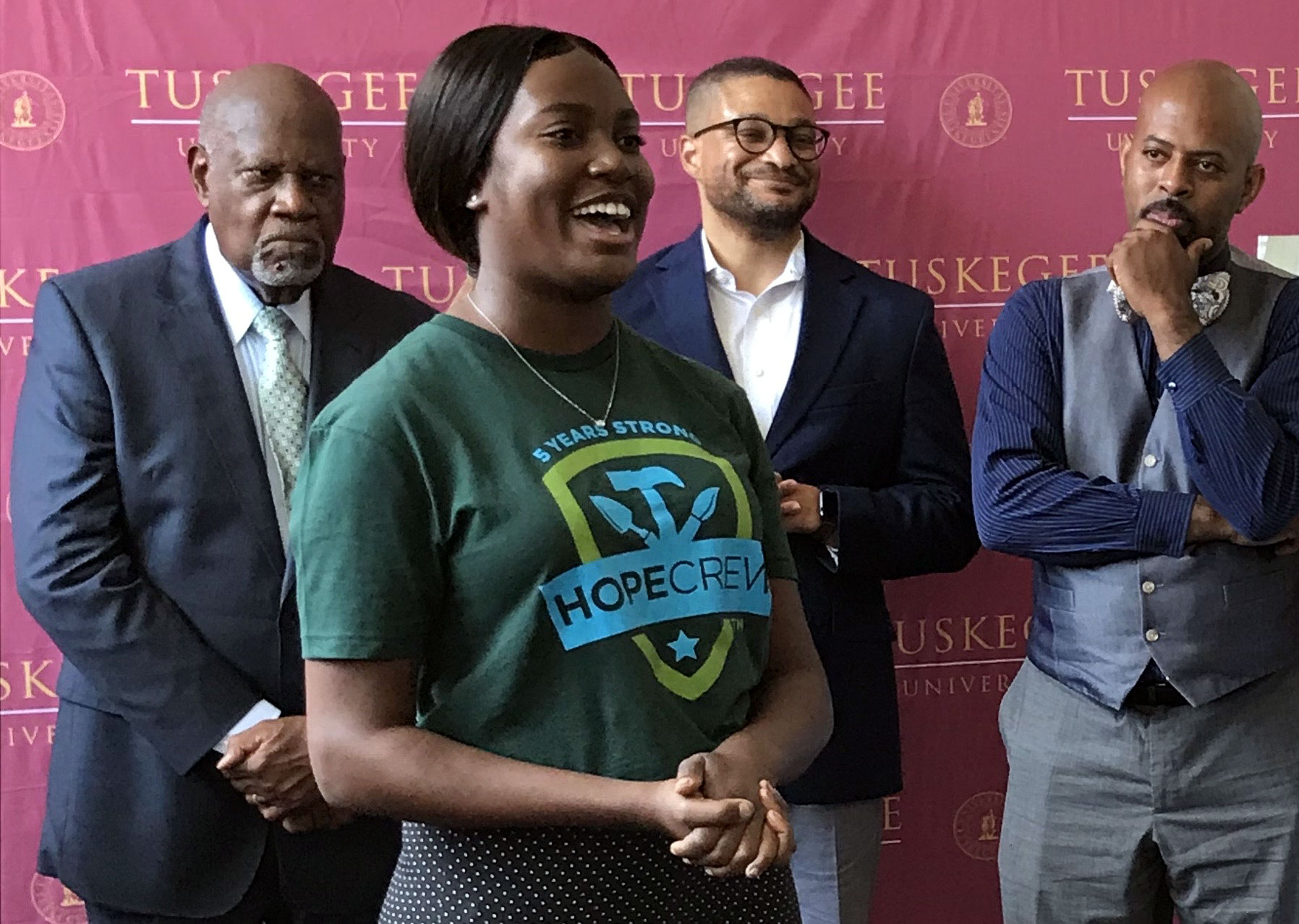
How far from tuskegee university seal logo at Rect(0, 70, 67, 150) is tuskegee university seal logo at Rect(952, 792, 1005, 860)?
2.27 m

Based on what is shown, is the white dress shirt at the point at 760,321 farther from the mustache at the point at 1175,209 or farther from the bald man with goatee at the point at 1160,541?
the mustache at the point at 1175,209

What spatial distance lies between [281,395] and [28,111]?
100cm

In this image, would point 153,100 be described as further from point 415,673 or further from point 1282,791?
point 1282,791

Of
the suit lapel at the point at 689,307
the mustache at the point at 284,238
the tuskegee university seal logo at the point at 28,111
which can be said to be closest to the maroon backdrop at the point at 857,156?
the tuskegee university seal logo at the point at 28,111

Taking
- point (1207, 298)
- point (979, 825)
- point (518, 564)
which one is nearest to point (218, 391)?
point (518, 564)

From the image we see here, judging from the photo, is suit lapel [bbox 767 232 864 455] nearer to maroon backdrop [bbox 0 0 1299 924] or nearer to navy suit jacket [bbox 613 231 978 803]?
navy suit jacket [bbox 613 231 978 803]

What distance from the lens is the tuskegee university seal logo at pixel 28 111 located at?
249 cm

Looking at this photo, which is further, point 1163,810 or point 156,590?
point 1163,810

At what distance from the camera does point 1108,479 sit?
206 cm

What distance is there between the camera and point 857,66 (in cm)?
276

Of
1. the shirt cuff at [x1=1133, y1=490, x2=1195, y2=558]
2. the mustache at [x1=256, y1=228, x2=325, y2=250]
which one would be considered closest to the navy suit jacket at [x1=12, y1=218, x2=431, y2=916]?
the mustache at [x1=256, y1=228, x2=325, y2=250]

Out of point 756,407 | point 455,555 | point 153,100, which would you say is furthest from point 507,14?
point 455,555

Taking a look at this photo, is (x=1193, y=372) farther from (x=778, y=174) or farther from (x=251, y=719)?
(x=251, y=719)

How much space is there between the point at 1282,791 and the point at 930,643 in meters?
0.91
